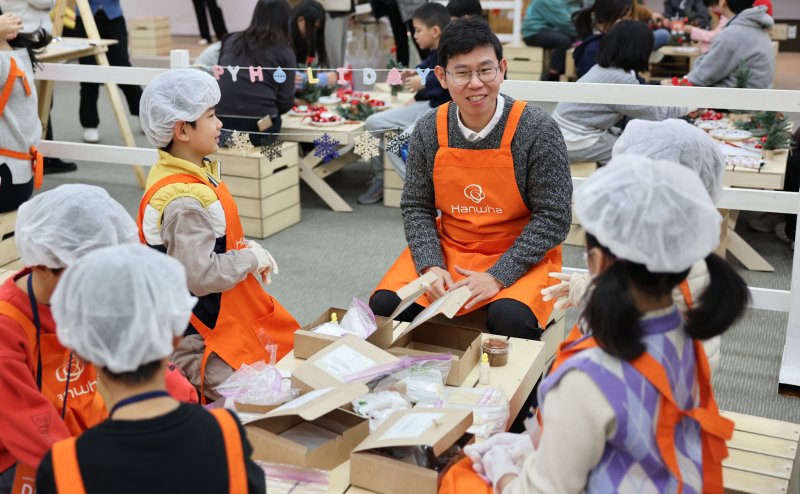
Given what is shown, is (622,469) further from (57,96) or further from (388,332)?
(57,96)

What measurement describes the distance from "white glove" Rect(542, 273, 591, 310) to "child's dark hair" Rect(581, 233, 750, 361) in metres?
0.73

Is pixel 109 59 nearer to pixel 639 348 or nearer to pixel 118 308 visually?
pixel 118 308

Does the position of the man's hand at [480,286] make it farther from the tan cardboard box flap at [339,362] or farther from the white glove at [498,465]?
the white glove at [498,465]

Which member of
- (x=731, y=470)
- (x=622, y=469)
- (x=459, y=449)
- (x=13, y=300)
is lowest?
(x=731, y=470)

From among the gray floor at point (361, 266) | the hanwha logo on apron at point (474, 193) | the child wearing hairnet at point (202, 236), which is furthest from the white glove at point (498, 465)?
the gray floor at point (361, 266)

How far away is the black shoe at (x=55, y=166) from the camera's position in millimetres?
6449

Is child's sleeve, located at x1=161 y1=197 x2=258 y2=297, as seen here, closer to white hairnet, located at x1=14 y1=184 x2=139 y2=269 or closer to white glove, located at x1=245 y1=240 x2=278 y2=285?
white glove, located at x1=245 y1=240 x2=278 y2=285

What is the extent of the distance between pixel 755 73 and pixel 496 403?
3.93 m

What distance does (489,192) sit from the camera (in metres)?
3.00

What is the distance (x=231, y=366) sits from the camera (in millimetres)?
2793

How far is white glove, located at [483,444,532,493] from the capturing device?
185 cm

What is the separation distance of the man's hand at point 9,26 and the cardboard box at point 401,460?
9.84 ft

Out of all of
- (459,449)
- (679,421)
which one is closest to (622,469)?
(679,421)

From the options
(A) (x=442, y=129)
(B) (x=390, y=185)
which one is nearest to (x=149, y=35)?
(B) (x=390, y=185)
